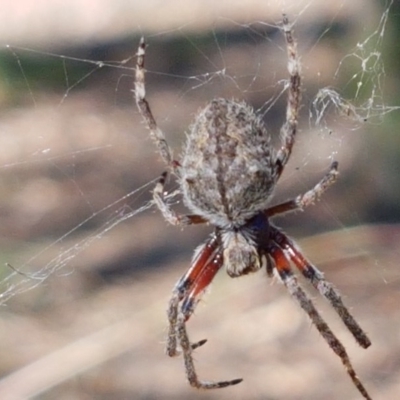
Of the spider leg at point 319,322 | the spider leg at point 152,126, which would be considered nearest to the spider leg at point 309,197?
the spider leg at point 319,322

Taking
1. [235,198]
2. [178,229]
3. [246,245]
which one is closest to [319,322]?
[246,245]

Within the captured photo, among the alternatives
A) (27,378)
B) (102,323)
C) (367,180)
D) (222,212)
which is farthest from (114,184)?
(222,212)

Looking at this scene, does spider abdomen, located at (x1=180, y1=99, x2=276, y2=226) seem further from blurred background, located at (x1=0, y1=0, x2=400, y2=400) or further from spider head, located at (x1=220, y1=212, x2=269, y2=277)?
blurred background, located at (x1=0, y1=0, x2=400, y2=400)

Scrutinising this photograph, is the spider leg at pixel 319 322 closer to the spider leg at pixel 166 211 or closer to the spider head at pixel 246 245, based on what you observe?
the spider head at pixel 246 245

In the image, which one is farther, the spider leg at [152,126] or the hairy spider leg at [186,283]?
the hairy spider leg at [186,283]

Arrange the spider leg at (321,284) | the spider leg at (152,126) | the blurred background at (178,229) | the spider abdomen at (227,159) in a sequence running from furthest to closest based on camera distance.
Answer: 1. the blurred background at (178,229)
2. the spider leg at (321,284)
3. the spider leg at (152,126)
4. the spider abdomen at (227,159)

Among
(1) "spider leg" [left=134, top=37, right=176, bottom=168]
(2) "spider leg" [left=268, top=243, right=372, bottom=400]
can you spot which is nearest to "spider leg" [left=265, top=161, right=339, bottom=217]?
(2) "spider leg" [left=268, top=243, right=372, bottom=400]

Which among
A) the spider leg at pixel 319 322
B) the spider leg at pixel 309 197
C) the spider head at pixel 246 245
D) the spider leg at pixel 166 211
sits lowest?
the spider leg at pixel 319 322
